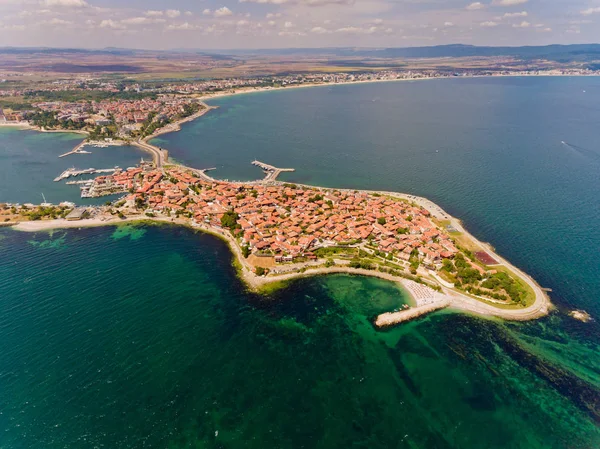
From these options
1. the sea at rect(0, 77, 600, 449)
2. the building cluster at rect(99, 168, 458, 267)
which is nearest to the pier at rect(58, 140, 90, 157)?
the building cluster at rect(99, 168, 458, 267)

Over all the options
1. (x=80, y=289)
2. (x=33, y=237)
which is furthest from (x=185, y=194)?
(x=80, y=289)

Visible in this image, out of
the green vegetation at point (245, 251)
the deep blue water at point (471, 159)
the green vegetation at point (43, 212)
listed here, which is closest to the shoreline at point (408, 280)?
the green vegetation at point (245, 251)

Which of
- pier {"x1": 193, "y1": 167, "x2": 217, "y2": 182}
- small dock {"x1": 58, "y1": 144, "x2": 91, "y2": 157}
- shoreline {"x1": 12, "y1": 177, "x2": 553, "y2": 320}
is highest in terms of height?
small dock {"x1": 58, "y1": 144, "x2": 91, "y2": 157}

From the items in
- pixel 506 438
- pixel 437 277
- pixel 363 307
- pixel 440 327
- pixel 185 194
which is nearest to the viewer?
pixel 506 438

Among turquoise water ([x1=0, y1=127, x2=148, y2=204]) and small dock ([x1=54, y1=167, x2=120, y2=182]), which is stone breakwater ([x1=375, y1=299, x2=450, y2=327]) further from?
small dock ([x1=54, y1=167, x2=120, y2=182])

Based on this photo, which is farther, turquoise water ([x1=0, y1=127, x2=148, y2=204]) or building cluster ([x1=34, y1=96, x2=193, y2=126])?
building cluster ([x1=34, y1=96, x2=193, y2=126])

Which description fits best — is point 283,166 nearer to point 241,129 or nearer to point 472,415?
point 241,129
